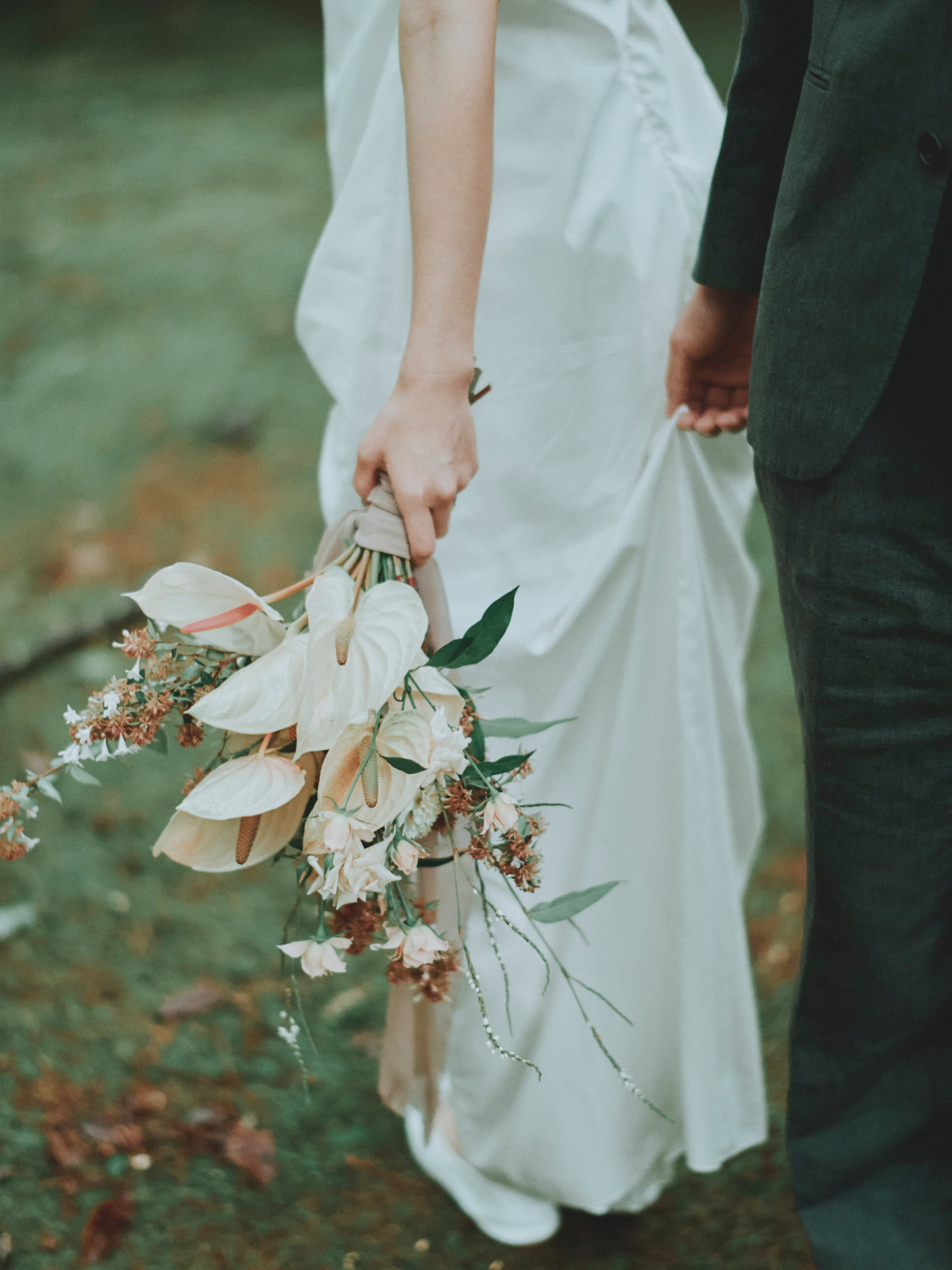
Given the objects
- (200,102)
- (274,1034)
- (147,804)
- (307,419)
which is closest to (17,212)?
(200,102)

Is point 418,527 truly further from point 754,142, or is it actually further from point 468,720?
point 754,142

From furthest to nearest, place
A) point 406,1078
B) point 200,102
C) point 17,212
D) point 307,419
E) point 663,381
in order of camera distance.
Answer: point 200,102 → point 17,212 → point 307,419 → point 663,381 → point 406,1078

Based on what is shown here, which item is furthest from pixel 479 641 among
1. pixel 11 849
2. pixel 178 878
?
pixel 178 878

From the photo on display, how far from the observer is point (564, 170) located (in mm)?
1244

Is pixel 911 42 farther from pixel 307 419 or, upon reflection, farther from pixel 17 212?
pixel 17 212

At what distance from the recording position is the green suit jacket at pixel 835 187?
880 millimetres

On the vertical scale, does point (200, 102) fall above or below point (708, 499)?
below

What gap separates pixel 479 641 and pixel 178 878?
1375 millimetres

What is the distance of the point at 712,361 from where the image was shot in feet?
4.26

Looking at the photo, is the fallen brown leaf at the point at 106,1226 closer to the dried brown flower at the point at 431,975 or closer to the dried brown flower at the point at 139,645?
the dried brown flower at the point at 431,975

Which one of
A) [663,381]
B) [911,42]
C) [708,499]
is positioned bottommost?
[708,499]

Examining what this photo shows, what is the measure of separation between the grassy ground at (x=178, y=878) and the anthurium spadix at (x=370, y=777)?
829 mm

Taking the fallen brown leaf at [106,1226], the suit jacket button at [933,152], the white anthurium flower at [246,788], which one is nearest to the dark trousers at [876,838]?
the suit jacket button at [933,152]

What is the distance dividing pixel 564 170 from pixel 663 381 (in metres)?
0.26
